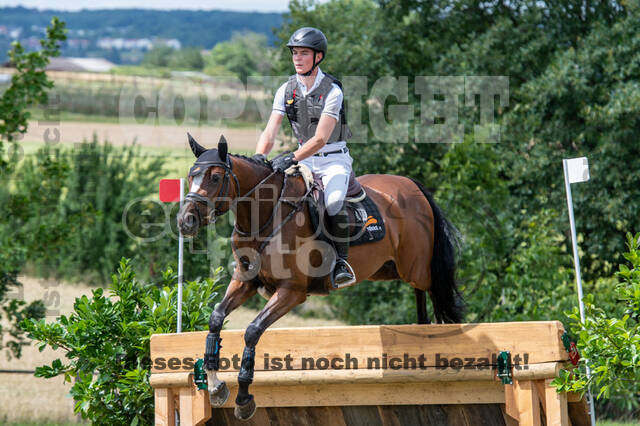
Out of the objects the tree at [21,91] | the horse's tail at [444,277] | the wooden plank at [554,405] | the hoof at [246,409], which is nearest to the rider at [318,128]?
the hoof at [246,409]

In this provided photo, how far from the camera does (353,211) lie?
448 centimetres

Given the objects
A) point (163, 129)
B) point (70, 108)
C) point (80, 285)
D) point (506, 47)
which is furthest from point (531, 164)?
point (70, 108)

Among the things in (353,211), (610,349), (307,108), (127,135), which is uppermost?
(127,135)

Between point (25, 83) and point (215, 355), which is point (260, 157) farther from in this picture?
point (25, 83)

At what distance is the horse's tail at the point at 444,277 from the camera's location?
504 centimetres

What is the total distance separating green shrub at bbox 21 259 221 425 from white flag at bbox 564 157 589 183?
2739 millimetres

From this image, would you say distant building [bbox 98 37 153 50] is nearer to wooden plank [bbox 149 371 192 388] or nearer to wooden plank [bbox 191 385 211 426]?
wooden plank [bbox 149 371 192 388]

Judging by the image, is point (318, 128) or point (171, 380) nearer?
point (318, 128)

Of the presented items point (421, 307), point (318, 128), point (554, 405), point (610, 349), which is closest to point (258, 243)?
point (318, 128)

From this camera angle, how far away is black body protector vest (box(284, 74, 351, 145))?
14.5ft

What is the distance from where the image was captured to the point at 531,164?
11.8m

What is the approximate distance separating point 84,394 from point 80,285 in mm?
14192

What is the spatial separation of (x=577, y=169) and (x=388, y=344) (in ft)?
5.99

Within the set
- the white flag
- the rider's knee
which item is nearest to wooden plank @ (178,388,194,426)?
the rider's knee
